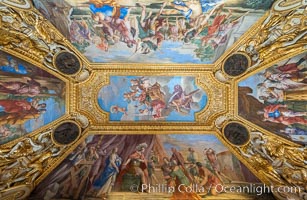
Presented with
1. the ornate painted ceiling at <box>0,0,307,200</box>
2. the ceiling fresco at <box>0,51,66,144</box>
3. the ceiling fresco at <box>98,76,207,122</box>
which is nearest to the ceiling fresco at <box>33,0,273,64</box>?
the ornate painted ceiling at <box>0,0,307,200</box>

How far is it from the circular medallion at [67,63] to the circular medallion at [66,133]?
5.85 ft

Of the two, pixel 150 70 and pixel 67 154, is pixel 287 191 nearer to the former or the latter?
pixel 150 70

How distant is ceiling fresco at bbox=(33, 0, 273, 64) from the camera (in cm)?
827

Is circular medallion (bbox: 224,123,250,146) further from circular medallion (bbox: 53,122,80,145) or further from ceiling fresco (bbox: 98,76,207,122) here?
circular medallion (bbox: 53,122,80,145)

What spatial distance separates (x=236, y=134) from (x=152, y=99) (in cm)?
308

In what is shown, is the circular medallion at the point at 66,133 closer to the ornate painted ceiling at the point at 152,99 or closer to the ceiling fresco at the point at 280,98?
the ornate painted ceiling at the point at 152,99

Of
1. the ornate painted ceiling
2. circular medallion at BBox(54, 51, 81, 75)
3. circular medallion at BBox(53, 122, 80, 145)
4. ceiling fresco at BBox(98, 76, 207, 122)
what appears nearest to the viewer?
the ornate painted ceiling

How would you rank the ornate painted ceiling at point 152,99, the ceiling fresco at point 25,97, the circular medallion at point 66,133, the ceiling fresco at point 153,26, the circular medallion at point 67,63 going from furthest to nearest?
the circular medallion at point 66,133, the circular medallion at point 67,63, the ceiling fresco at point 25,97, the ornate painted ceiling at point 152,99, the ceiling fresco at point 153,26

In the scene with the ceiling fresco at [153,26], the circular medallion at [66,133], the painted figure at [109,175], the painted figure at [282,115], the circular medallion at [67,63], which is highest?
the ceiling fresco at [153,26]

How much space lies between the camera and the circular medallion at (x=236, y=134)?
9.55 meters

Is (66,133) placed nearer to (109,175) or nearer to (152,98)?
(109,175)

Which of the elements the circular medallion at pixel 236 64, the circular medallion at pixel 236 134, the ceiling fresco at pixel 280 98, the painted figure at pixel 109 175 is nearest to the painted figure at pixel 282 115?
the ceiling fresco at pixel 280 98

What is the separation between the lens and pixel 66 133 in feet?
31.4

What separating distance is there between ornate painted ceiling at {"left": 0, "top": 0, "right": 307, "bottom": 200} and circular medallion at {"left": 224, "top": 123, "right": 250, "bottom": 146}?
0.11ft
